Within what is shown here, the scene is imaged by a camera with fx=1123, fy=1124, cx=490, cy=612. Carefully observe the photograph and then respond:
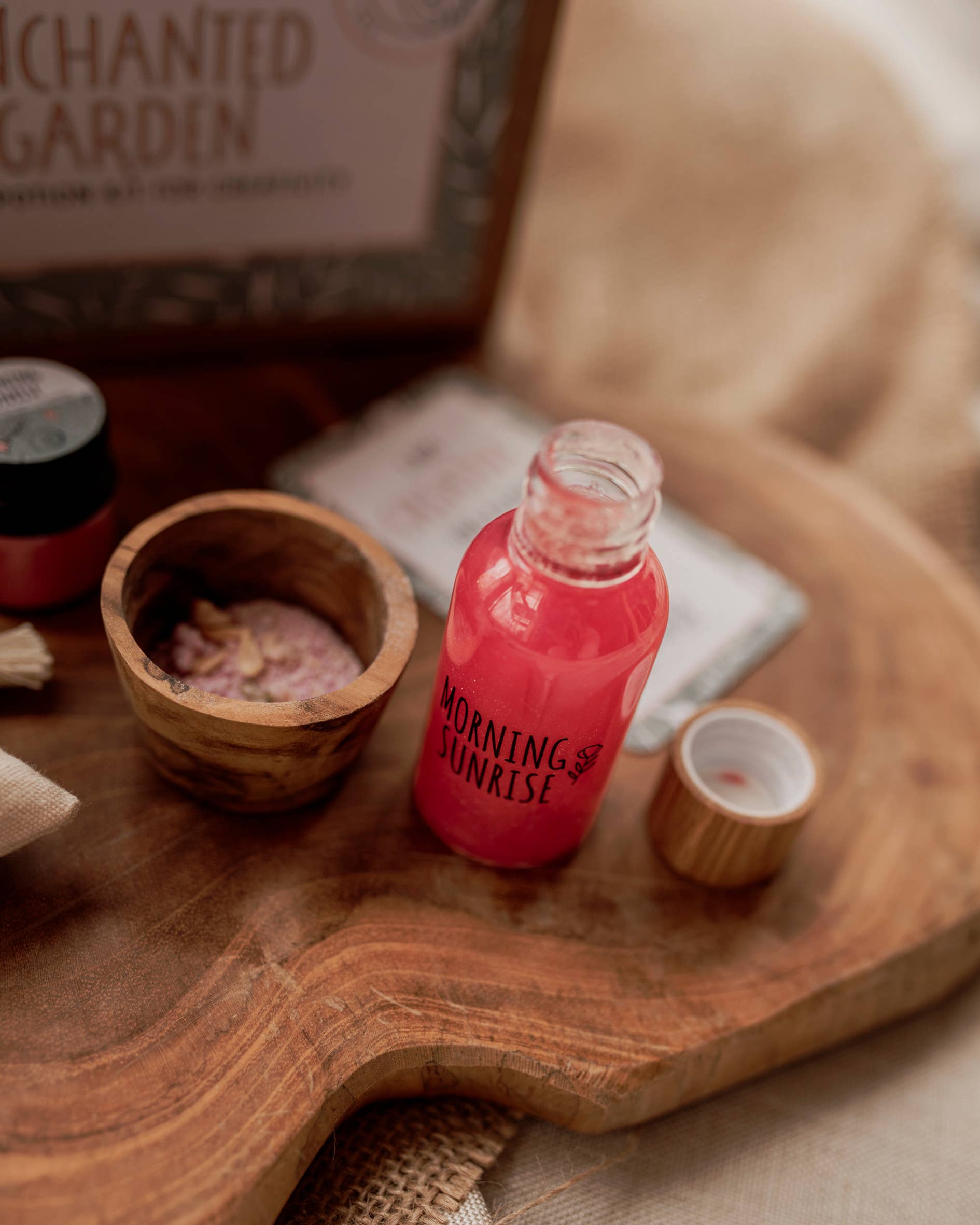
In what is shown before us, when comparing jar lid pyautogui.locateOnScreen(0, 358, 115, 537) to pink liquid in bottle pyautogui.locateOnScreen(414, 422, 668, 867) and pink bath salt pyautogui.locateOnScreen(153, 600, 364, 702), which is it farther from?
pink liquid in bottle pyautogui.locateOnScreen(414, 422, 668, 867)

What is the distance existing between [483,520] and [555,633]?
11.8 inches

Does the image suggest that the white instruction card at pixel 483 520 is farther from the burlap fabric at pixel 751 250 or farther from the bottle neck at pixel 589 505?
the bottle neck at pixel 589 505

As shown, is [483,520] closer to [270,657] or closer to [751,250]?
[270,657]

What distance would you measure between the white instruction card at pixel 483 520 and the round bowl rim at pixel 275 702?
0.48 feet

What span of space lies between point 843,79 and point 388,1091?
104 centimetres

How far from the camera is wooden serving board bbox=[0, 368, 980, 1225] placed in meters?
0.46

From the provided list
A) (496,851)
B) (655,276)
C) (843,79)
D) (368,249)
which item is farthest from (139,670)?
(843,79)

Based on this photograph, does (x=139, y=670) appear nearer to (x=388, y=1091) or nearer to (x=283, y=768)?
(x=283, y=768)

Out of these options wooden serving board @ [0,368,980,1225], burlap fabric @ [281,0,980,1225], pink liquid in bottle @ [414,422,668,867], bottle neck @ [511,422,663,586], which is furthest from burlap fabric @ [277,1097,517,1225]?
burlap fabric @ [281,0,980,1225]

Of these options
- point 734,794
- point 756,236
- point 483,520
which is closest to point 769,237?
point 756,236

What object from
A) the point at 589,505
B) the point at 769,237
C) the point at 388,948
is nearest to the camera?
the point at 589,505

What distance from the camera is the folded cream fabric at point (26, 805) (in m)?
0.49

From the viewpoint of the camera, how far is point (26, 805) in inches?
19.6

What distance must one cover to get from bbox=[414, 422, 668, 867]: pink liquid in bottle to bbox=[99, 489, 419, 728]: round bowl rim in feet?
0.09
